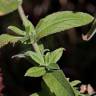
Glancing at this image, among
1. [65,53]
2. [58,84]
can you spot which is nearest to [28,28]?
[58,84]

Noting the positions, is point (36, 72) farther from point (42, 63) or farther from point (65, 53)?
point (65, 53)

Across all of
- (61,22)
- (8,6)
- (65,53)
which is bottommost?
(65,53)

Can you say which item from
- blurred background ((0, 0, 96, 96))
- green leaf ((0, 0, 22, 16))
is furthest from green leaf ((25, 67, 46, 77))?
blurred background ((0, 0, 96, 96))

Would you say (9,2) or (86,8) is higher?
(9,2)

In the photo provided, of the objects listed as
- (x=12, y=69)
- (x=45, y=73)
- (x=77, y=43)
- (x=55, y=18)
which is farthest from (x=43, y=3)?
(x=45, y=73)

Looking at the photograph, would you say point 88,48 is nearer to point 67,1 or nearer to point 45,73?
point 67,1
